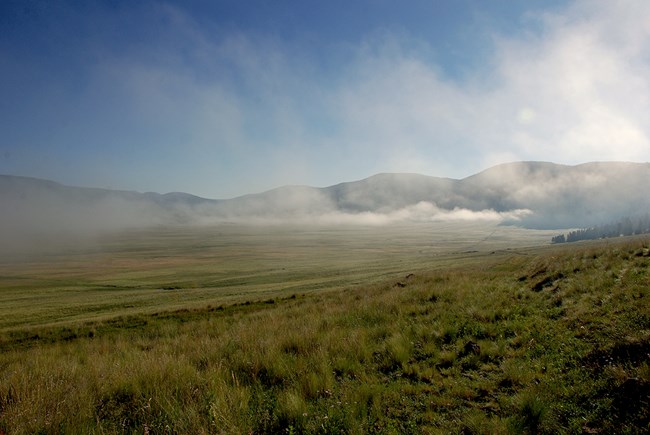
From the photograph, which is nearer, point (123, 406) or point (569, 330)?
point (123, 406)

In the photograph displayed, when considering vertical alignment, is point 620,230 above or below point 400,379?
above

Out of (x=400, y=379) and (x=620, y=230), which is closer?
(x=400, y=379)

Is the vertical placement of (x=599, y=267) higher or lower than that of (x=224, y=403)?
higher

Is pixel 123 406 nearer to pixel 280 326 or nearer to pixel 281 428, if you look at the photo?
pixel 281 428

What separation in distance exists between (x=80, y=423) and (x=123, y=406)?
0.78m

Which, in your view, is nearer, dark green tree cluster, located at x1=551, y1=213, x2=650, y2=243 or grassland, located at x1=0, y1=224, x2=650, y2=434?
grassland, located at x1=0, y1=224, x2=650, y2=434

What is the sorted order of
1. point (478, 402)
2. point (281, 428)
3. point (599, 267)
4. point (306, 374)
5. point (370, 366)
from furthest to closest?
point (599, 267) < point (370, 366) < point (306, 374) < point (478, 402) < point (281, 428)

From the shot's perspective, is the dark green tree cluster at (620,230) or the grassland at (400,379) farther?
the dark green tree cluster at (620,230)

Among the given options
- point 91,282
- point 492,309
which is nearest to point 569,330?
point 492,309

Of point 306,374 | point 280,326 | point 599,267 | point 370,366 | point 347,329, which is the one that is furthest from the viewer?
point 599,267

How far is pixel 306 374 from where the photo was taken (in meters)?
6.06

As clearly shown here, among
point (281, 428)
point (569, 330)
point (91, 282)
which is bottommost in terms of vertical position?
point (91, 282)

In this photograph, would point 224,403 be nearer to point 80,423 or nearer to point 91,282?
point 80,423

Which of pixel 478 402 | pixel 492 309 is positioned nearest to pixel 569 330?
pixel 492 309
